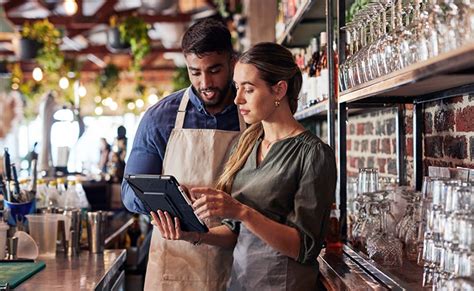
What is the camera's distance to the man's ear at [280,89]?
2502 mm

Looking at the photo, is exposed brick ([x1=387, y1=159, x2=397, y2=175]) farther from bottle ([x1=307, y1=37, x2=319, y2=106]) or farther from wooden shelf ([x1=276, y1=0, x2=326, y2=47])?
wooden shelf ([x1=276, y1=0, x2=326, y2=47])

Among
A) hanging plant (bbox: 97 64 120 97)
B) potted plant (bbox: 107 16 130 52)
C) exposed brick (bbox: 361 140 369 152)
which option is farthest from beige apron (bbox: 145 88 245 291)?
hanging plant (bbox: 97 64 120 97)

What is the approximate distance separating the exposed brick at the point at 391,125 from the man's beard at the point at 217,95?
3.95 feet

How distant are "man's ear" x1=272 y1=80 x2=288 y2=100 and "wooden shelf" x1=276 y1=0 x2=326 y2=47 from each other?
1.27m

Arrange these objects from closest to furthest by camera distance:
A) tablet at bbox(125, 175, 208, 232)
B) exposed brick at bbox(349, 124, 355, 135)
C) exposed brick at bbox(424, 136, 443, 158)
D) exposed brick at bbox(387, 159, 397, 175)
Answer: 1. tablet at bbox(125, 175, 208, 232)
2. exposed brick at bbox(424, 136, 443, 158)
3. exposed brick at bbox(387, 159, 397, 175)
4. exposed brick at bbox(349, 124, 355, 135)

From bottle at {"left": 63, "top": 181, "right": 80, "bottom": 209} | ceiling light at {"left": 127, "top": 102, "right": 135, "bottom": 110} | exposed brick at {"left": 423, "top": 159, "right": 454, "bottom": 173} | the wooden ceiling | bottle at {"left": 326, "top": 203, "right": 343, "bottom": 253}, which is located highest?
the wooden ceiling

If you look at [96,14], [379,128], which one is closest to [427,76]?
[379,128]

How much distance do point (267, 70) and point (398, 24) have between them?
0.43 metres

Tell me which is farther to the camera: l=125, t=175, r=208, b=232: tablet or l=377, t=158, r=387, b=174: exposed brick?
l=377, t=158, r=387, b=174: exposed brick

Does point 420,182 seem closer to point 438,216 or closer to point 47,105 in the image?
point 438,216

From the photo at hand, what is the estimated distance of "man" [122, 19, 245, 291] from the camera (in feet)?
10.0

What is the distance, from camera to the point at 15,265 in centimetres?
319

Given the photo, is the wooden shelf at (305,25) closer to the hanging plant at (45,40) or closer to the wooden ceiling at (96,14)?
the wooden ceiling at (96,14)

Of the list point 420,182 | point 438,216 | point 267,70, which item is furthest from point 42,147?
point 438,216
